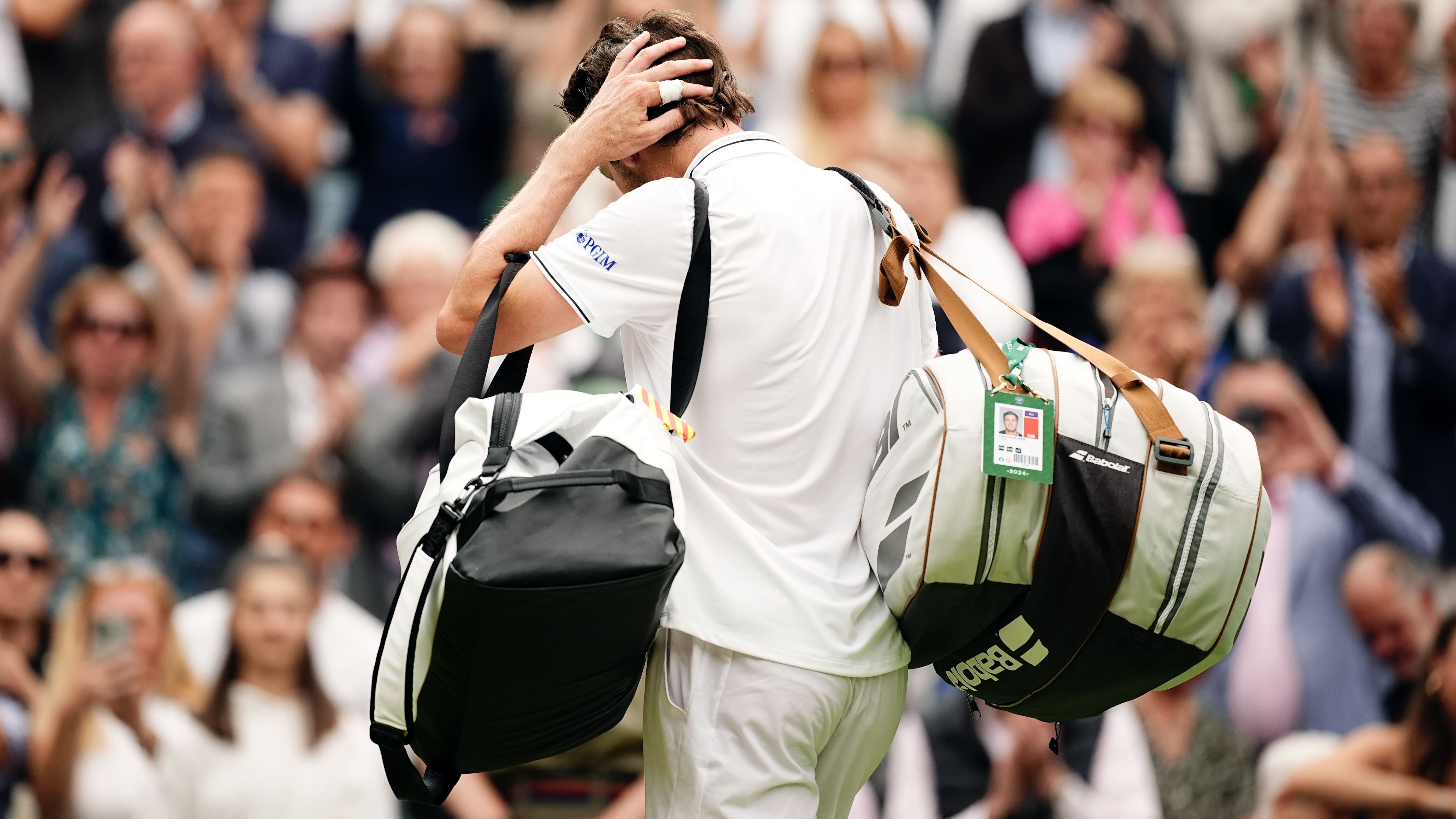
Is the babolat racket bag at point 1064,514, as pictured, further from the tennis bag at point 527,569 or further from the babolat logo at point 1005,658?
the tennis bag at point 527,569

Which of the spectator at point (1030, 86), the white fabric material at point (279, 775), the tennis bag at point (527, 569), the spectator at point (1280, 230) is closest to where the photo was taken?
the tennis bag at point (527, 569)

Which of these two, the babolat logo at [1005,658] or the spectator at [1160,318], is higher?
the babolat logo at [1005,658]

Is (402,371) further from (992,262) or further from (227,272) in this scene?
(992,262)

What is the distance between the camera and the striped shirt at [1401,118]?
7.38 metres

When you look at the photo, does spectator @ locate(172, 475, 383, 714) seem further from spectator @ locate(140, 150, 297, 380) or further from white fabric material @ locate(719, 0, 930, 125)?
white fabric material @ locate(719, 0, 930, 125)

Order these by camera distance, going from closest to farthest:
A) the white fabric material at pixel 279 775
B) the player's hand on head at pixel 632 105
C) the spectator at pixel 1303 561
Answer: the player's hand on head at pixel 632 105, the white fabric material at pixel 279 775, the spectator at pixel 1303 561

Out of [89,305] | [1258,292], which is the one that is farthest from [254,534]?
[1258,292]

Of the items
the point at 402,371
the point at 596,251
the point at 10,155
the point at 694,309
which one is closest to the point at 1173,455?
the point at 694,309

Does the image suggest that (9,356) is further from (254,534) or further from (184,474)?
(254,534)

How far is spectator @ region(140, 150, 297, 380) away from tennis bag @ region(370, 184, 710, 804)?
4.17m

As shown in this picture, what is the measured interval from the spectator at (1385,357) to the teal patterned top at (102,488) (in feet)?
15.0

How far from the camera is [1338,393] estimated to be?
665cm

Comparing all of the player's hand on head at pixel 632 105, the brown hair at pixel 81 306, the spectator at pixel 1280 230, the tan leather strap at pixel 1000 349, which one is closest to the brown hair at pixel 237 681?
the brown hair at pixel 81 306

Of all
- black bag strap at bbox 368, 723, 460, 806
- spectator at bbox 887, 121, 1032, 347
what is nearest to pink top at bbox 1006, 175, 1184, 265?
spectator at bbox 887, 121, 1032, 347
